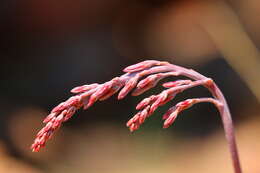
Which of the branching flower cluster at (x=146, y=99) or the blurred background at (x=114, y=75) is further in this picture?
the blurred background at (x=114, y=75)

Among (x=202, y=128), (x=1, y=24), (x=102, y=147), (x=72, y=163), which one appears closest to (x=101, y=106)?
(x=102, y=147)

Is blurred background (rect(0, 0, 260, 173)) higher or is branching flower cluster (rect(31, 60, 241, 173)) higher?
branching flower cluster (rect(31, 60, 241, 173))

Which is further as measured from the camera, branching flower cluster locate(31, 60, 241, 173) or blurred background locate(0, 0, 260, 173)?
blurred background locate(0, 0, 260, 173)

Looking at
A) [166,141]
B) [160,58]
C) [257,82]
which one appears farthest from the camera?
[160,58]

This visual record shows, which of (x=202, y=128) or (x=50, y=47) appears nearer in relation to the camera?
(x=202, y=128)

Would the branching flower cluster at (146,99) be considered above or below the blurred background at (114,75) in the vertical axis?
above

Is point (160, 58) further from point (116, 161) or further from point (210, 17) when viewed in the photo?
point (116, 161)

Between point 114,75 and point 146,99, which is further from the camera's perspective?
point 114,75

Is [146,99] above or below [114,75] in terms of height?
above
